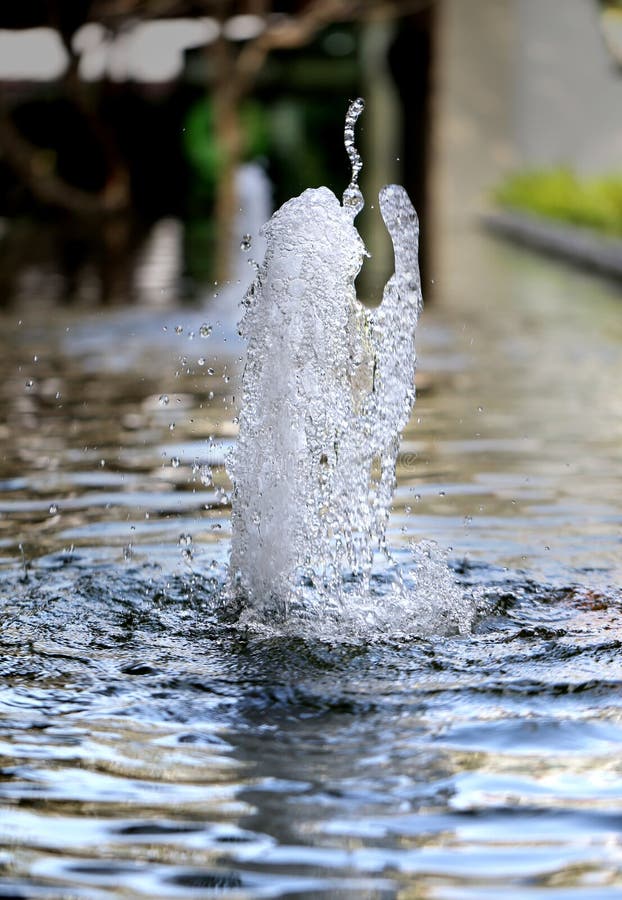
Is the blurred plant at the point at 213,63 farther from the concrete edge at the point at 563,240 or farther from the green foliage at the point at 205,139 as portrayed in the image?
the green foliage at the point at 205,139

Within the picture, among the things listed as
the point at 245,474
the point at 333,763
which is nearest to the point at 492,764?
the point at 333,763

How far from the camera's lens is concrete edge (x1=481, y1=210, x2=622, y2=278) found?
57.1ft

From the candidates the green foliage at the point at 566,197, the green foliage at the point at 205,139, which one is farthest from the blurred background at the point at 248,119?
the green foliage at the point at 566,197

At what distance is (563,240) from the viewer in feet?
66.6

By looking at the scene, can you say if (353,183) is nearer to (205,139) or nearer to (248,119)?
(205,139)

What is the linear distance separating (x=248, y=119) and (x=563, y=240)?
772 inches

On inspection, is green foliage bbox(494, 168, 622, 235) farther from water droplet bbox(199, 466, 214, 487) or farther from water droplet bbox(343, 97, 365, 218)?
water droplet bbox(343, 97, 365, 218)

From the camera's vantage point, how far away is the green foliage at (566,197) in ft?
63.4

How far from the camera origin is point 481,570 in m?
5.09

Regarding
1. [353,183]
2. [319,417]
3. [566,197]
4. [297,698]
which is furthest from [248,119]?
[297,698]

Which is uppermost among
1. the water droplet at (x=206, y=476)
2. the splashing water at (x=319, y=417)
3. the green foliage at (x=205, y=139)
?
the green foliage at (x=205, y=139)

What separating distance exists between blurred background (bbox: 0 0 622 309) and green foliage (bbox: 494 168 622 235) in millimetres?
1193

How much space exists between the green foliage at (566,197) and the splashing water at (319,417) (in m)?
13.5

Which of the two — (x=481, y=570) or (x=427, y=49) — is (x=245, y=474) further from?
(x=427, y=49)
